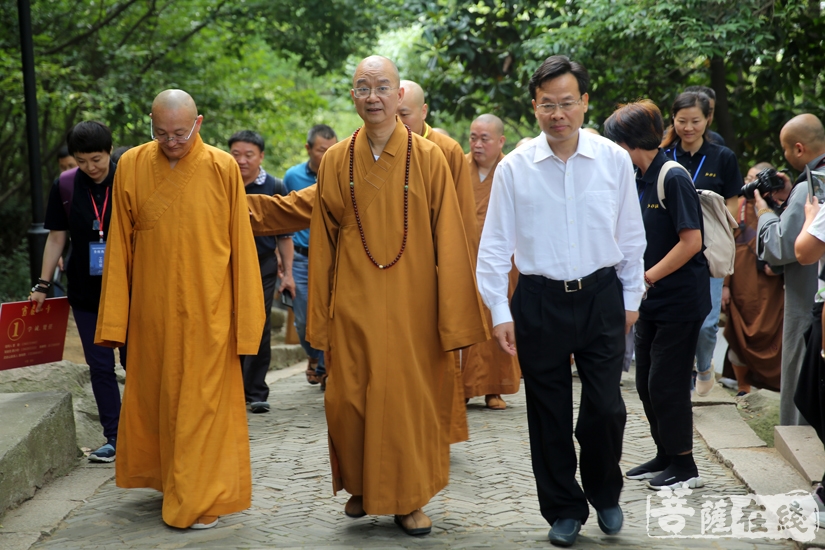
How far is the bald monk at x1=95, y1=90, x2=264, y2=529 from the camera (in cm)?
425

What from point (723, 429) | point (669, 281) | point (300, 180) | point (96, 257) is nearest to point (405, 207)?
point (669, 281)

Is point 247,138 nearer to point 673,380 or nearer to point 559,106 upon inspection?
point 559,106

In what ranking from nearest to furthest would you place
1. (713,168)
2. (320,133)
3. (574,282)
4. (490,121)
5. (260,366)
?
(574,282), (713,168), (490,121), (260,366), (320,133)

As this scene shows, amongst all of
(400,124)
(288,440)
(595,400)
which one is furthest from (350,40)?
(595,400)

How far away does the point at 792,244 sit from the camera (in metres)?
4.96

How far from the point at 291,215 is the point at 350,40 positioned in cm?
786

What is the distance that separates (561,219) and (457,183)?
4.14 ft

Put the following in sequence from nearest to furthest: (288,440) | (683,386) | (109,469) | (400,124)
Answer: (400,124) < (683,386) < (109,469) < (288,440)

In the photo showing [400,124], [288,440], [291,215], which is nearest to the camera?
[400,124]

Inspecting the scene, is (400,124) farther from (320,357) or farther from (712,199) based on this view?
(320,357)

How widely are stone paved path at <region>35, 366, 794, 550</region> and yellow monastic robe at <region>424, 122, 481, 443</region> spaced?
0.39 metres

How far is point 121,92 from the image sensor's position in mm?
10281

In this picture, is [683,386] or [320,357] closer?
[683,386]

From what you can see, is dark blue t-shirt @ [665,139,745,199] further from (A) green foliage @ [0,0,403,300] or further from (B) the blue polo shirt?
(A) green foliage @ [0,0,403,300]
